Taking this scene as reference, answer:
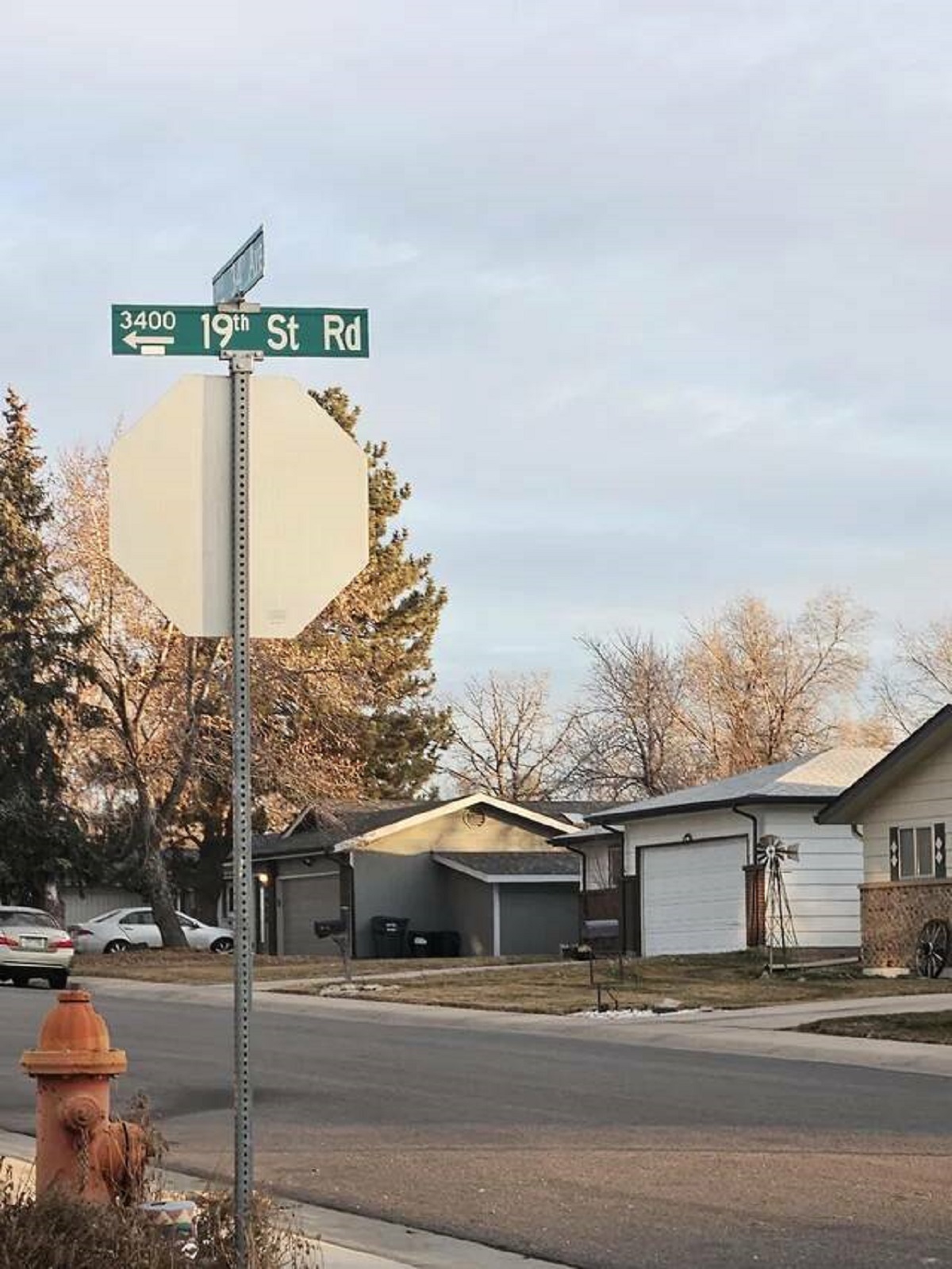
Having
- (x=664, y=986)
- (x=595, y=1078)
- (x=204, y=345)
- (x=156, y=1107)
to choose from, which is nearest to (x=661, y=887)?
(x=664, y=986)

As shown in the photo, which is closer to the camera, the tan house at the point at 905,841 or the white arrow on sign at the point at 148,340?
the white arrow on sign at the point at 148,340

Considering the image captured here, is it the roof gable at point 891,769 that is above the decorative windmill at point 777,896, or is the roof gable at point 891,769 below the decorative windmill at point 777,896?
above

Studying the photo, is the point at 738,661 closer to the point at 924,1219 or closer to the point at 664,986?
the point at 664,986

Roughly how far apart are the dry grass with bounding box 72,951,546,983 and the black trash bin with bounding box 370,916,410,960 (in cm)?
314

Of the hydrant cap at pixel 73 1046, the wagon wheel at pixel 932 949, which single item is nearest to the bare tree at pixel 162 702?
the wagon wheel at pixel 932 949

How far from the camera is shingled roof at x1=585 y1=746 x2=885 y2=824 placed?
3738cm

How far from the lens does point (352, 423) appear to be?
69562 millimetres

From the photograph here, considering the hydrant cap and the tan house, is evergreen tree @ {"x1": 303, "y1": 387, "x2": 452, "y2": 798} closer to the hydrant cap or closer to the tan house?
the tan house

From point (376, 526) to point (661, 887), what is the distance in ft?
98.2

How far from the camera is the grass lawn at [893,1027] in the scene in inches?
814

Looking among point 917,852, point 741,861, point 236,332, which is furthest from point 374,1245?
point 741,861

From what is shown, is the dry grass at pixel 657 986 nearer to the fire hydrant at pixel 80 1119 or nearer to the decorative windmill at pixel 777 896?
the decorative windmill at pixel 777 896

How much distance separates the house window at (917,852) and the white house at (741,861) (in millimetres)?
3683

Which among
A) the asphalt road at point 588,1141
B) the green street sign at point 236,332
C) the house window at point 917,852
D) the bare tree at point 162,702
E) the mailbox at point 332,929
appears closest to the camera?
the green street sign at point 236,332
